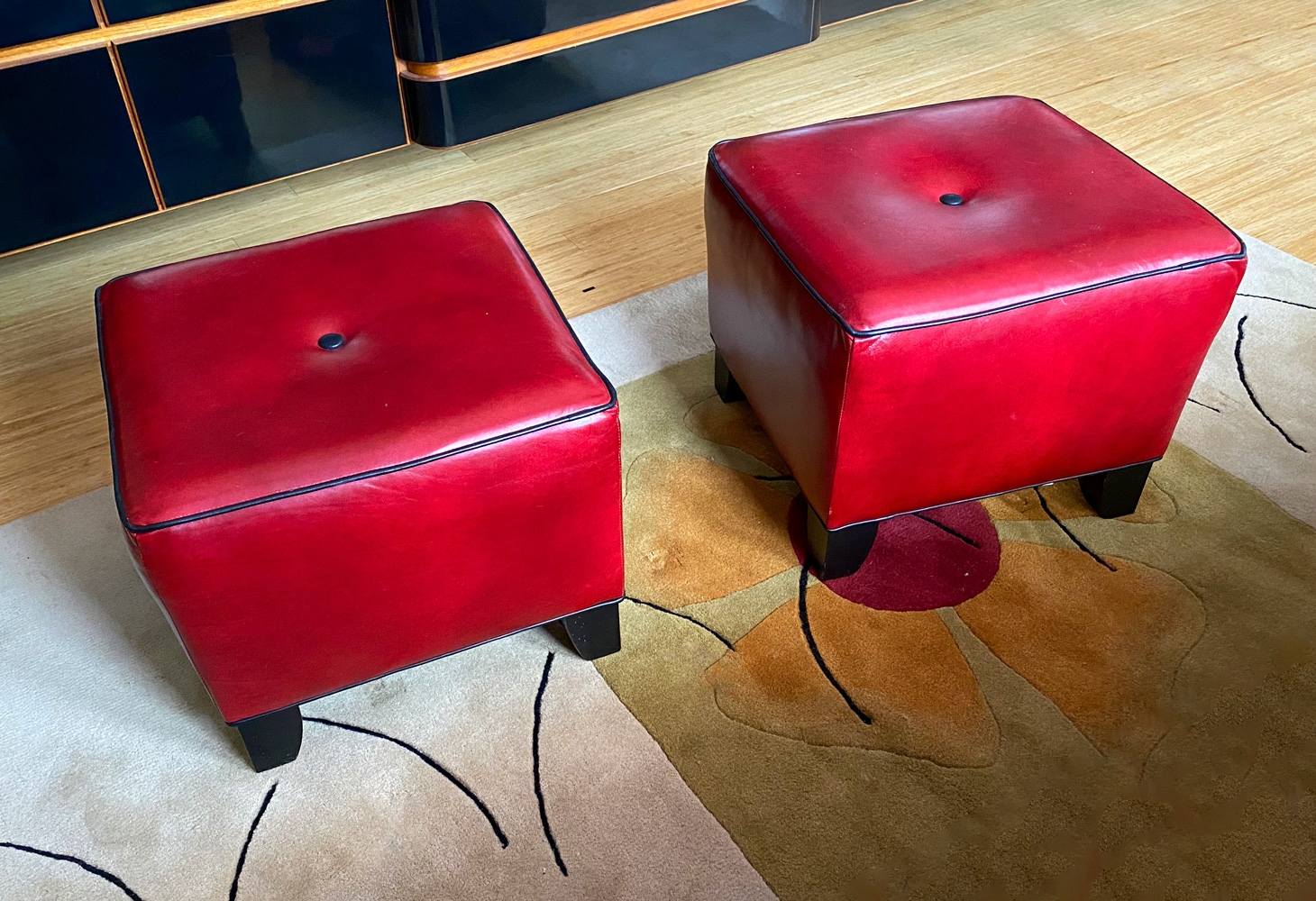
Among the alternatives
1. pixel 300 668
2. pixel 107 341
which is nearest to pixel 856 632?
pixel 300 668

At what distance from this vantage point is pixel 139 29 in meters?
1.85

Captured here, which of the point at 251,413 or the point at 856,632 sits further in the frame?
the point at 856,632

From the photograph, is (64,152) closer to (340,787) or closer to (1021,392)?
(340,787)

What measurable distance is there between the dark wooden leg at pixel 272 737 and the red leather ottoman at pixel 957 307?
Result: 0.66 meters

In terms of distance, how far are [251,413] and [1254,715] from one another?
114 centimetres

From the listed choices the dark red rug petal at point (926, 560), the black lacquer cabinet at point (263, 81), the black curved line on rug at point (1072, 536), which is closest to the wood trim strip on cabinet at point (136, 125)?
the black lacquer cabinet at point (263, 81)

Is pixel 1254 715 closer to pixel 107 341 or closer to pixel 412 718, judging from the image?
pixel 412 718

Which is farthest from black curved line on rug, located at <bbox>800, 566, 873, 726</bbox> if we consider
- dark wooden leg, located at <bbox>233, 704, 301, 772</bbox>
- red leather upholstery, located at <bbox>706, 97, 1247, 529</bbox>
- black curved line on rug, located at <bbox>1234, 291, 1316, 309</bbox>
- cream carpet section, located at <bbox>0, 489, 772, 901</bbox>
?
black curved line on rug, located at <bbox>1234, 291, 1316, 309</bbox>

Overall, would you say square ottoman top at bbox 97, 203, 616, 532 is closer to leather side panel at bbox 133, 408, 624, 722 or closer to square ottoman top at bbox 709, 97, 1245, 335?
leather side panel at bbox 133, 408, 624, 722

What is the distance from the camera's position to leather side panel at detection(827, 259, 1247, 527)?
1.16 meters

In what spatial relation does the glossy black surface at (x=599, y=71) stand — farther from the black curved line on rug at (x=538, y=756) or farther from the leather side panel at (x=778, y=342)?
the black curved line on rug at (x=538, y=756)

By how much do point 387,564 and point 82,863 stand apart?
456 millimetres

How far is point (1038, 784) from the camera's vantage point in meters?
1.13

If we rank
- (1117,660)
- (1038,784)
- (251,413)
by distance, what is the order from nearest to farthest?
(251,413)
(1038,784)
(1117,660)
